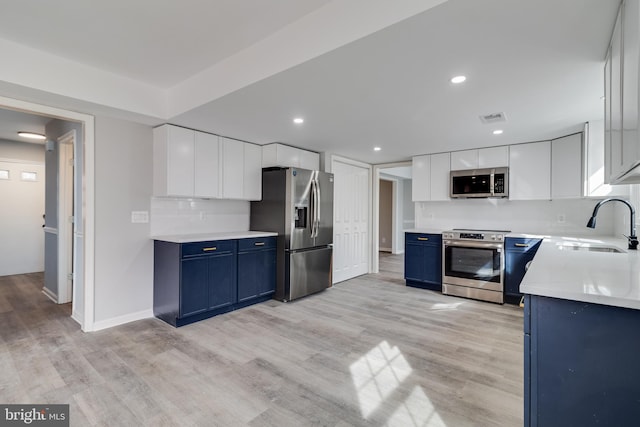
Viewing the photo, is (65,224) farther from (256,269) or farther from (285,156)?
(285,156)

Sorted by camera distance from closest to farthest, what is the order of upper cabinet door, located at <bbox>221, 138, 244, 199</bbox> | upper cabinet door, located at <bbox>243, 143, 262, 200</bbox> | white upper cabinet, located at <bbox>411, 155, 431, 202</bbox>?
upper cabinet door, located at <bbox>221, 138, 244, 199</bbox>, upper cabinet door, located at <bbox>243, 143, 262, 200</bbox>, white upper cabinet, located at <bbox>411, 155, 431, 202</bbox>

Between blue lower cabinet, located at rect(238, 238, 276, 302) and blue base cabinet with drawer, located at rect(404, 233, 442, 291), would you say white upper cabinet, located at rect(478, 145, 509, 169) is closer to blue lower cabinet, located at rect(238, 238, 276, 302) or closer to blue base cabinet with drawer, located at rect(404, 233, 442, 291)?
blue base cabinet with drawer, located at rect(404, 233, 442, 291)

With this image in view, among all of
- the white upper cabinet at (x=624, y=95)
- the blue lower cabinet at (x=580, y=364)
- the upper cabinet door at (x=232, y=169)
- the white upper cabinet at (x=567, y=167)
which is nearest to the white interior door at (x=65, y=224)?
the upper cabinet door at (x=232, y=169)

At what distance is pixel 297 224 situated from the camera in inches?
172

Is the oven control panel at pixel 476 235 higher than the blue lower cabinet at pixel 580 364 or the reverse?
higher

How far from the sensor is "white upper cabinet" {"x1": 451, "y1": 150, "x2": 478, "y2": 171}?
4.69 metres

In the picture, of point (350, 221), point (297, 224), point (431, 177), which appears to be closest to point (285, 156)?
point (297, 224)

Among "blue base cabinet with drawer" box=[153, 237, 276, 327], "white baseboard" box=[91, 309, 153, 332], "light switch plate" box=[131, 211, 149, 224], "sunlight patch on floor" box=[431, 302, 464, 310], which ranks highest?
"light switch plate" box=[131, 211, 149, 224]

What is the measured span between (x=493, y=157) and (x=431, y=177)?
3.08 ft

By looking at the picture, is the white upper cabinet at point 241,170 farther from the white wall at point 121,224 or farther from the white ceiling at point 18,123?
the white ceiling at point 18,123

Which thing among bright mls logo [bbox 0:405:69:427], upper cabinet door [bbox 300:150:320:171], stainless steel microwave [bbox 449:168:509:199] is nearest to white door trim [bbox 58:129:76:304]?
bright mls logo [bbox 0:405:69:427]

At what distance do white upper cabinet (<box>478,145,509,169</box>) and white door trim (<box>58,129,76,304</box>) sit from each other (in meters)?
5.79

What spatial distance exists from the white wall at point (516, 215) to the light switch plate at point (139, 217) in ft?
14.2

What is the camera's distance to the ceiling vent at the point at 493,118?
315 cm
